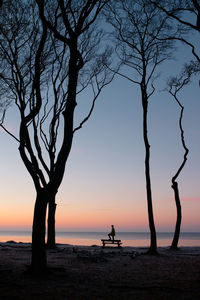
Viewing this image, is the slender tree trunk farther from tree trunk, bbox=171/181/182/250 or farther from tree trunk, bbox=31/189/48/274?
tree trunk, bbox=31/189/48/274

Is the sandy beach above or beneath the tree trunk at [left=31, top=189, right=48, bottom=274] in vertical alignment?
beneath

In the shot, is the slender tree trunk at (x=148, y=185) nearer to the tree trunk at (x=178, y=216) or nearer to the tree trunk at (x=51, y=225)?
the tree trunk at (x=178, y=216)

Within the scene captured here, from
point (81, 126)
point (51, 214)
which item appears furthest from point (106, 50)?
point (51, 214)

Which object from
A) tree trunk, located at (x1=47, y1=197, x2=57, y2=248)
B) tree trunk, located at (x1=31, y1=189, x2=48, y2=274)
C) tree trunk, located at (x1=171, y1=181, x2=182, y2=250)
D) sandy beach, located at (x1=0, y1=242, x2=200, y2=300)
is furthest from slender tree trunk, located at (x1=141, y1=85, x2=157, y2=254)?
tree trunk, located at (x1=31, y1=189, x2=48, y2=274)

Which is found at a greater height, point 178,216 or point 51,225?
point 178,216

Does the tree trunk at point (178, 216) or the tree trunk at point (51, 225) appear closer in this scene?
the tree trunk at point (51, 225)

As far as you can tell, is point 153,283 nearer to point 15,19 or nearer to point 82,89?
point 15,19

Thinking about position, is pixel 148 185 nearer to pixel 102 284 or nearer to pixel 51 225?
pixel 51 225

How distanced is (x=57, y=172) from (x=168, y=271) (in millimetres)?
5041

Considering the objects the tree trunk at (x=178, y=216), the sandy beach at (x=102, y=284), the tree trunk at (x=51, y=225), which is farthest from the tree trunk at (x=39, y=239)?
the tree trunk at (x=178, y=216)

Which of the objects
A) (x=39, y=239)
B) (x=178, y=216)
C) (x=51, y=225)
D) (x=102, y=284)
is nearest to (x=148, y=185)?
(x=178, y=216)

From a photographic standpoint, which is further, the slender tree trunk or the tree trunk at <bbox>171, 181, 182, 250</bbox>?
the tree trunk at <bbox>171, 181, 182, 250</bbox>

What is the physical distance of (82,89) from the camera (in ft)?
60.7

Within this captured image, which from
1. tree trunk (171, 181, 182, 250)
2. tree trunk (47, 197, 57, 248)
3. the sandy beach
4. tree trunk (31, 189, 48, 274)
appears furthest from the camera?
tree trunk (171, 181, 182, 250)
